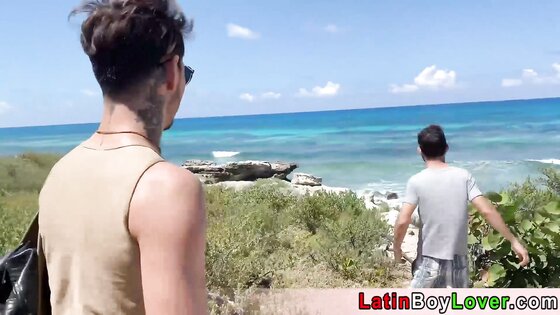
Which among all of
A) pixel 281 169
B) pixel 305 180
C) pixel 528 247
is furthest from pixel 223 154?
pixel 528 247

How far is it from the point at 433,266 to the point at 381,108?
97.7m

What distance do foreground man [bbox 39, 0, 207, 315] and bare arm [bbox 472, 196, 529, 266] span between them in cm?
301

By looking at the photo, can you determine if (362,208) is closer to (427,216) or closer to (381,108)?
(427,216)

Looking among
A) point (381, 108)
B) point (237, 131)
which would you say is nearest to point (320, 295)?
point (237, 131)

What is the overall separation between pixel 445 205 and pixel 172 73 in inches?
121

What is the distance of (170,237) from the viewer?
89 cm

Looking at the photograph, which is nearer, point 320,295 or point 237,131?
point 320,295

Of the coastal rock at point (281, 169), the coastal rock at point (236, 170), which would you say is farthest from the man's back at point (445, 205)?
the coastal rock at point (281, 169)

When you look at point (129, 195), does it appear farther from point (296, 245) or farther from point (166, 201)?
point (296, 245)

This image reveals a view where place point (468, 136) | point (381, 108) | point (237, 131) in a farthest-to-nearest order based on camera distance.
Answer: point (381, 108), point (237, 131), point (468, 136)

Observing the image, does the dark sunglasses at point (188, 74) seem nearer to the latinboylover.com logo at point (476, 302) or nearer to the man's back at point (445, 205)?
the man's back at point (445, 205)

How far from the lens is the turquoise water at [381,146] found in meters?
28.8

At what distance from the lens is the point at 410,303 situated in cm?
463

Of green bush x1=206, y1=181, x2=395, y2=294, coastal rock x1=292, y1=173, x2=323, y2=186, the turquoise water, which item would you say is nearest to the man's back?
green bush x1=206, y1=181, x2=395, y2=294
